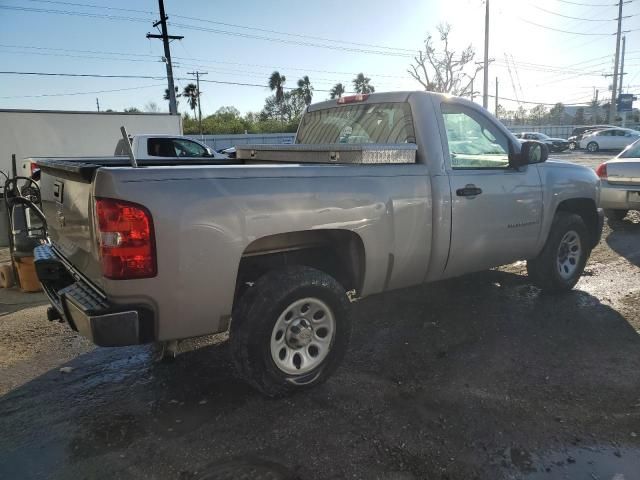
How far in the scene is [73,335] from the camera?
4523 millimetres

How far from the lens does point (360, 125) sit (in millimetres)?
4496

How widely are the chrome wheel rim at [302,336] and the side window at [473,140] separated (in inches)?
65.1

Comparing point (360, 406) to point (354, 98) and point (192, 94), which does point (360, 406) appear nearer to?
point (354, 98)

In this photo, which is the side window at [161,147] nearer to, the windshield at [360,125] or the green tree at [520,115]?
the windshield at [360,125]

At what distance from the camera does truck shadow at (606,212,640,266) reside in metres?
7.01

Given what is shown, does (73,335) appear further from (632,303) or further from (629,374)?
(632,303)

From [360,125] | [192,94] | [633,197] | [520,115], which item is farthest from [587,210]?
[520,115]

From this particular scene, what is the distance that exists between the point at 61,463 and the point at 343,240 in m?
2.11

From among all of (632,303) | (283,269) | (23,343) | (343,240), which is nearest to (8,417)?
(23,343)

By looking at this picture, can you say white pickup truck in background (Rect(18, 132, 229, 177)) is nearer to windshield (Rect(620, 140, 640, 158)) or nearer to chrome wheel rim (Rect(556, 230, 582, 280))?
chrome wheel rim (Rect(556, 230, 582, 280))

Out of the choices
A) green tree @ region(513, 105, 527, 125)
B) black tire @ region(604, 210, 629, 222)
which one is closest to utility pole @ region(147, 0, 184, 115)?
black tire @ region(604, 210, 629, 222)

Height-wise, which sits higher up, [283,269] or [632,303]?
[283,269]

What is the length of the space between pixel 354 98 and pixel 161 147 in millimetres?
7632

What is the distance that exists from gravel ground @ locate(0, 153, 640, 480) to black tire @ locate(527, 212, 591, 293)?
0.41 m
